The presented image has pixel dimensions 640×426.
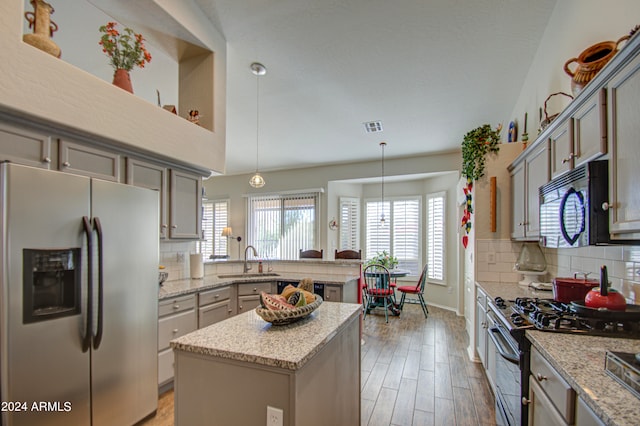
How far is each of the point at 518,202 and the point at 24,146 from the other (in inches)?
149

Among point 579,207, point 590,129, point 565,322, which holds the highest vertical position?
point 590,129

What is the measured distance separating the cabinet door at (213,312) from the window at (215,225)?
4.61m

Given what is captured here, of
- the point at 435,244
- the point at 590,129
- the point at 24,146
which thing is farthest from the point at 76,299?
the point at 435,244

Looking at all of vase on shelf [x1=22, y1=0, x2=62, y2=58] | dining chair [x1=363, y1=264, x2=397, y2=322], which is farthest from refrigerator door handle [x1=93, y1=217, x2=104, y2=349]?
dining chair [x1=363, y1=264, x2=397, y2=322]

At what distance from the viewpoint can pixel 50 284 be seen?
1.61 meters

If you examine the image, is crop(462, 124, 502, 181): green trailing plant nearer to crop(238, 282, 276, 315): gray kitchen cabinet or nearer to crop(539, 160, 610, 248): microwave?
crop(539, 160, 610, 248): microwave

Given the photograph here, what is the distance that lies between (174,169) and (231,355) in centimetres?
228

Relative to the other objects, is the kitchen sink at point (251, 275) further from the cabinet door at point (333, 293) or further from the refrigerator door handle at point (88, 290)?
the refrigerator door handle at point (88, 290)

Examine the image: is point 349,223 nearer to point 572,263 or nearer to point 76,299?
point 572,263

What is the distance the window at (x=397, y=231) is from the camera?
21.3 ft

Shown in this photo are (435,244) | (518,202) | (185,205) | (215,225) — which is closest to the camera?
(518,202)

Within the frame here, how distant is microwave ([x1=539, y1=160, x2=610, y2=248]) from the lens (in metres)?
1.33

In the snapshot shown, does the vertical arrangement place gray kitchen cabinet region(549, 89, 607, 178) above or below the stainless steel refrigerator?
above

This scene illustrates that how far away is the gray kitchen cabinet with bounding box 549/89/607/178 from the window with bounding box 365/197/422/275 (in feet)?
15.0
